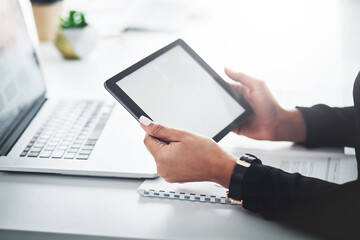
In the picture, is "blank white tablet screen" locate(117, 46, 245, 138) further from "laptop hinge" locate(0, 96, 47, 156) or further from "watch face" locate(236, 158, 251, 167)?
"laptop hinge" locate(0, 96, 47, 156)

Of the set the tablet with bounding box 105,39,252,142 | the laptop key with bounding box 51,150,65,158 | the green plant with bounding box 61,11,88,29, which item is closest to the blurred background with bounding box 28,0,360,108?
the green plant with bounding box 61,11,88,29

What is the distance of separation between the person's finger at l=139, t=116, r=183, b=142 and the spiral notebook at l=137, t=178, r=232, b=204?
101mm

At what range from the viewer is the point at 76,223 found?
70cm

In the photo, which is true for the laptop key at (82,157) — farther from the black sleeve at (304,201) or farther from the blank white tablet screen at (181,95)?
the black sleeve at (304,201)

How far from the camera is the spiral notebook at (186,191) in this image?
2.43 feet

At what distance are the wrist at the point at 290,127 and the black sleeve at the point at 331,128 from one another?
14mm

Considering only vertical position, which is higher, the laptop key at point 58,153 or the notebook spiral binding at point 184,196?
the laptop key at point 58,153

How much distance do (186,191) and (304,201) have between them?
0.71 feet

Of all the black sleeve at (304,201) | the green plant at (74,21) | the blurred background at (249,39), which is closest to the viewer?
the black sleeve at (304,201)

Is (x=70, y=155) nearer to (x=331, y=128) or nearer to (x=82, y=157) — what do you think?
(x=82, y=157)

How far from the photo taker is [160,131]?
73 cm

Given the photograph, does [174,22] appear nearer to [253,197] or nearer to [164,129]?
[164,129]

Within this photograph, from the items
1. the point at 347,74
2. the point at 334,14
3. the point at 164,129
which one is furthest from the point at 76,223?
the point at 334,14

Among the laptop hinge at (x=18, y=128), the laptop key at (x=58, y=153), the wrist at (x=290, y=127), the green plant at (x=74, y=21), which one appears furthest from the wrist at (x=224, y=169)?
the green plant at (x=74, y=21)
